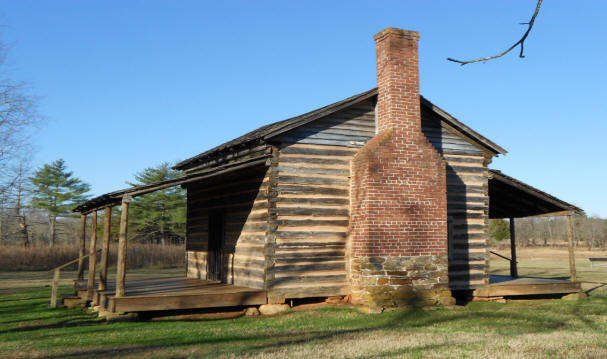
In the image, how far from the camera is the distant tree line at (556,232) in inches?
2211

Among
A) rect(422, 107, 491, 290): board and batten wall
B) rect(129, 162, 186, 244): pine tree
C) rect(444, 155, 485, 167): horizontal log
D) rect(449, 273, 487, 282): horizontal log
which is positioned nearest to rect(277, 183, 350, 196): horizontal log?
rect(422, 107, 491, 290): board and batten wall

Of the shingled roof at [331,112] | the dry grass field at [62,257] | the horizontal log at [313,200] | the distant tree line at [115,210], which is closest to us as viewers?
the shingled roof at [331,112]

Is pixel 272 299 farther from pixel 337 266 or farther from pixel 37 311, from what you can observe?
pixel 37 311

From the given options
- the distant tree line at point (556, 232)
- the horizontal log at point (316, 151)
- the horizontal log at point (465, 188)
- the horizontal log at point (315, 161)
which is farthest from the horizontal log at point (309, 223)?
the distant tree line at point (556, 232)

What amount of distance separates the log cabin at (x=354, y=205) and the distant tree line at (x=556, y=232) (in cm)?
2435

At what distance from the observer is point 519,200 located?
16797 millimetres

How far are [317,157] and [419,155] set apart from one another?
2.55 metres

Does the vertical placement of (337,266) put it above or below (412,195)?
below

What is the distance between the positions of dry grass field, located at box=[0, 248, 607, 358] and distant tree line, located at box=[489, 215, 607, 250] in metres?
25.4

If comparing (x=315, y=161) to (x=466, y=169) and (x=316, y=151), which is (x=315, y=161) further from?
(x=466, y=169)

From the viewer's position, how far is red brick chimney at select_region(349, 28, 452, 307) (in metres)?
12.1

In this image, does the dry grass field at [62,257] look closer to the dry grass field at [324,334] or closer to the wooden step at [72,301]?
the wooden step at [72,301]

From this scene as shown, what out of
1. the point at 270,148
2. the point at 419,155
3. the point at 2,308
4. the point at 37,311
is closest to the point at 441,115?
the point at 419,155

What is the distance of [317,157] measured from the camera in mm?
12922
